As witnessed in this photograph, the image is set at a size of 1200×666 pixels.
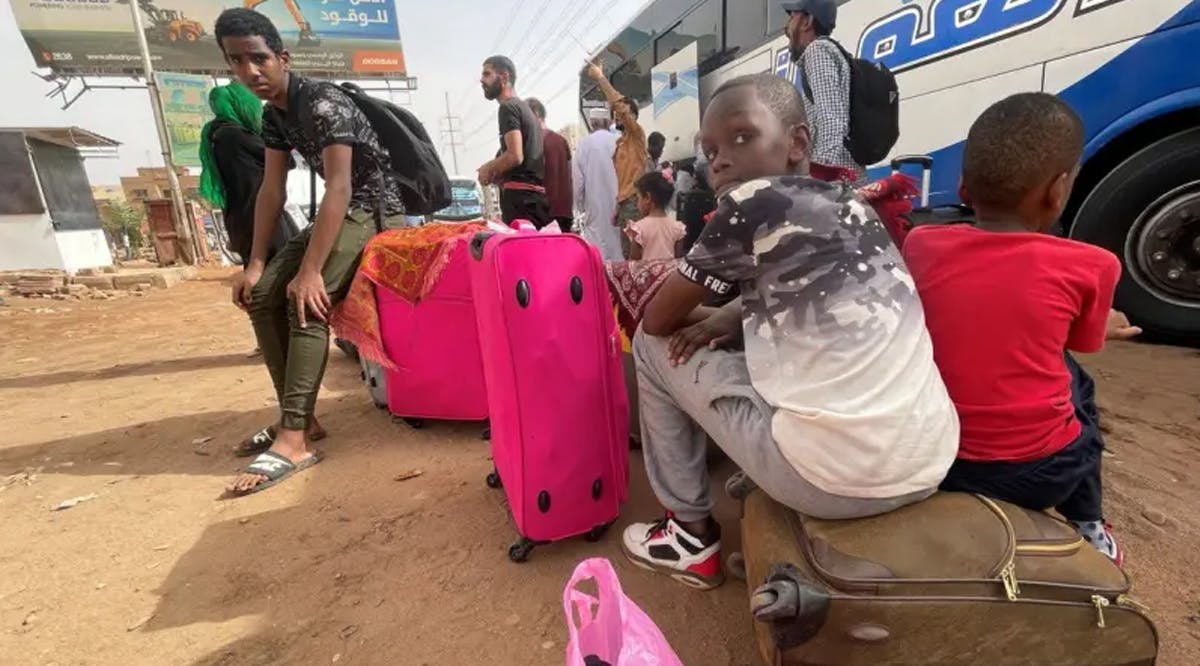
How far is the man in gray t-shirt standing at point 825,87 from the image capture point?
2.55 m

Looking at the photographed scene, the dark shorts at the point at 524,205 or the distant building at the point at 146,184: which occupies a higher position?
the distant building at the point at 146,184

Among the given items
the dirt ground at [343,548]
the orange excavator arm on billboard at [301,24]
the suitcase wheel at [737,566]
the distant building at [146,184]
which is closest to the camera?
the dirt ground at [343,548]

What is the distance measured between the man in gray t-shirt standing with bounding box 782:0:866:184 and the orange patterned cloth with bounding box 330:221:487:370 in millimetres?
1631

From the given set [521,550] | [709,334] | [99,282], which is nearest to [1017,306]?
[709,334]

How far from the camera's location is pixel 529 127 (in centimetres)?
360

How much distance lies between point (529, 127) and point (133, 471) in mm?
2804

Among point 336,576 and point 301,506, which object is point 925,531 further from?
point 301,506

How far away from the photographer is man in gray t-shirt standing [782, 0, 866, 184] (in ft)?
8.36

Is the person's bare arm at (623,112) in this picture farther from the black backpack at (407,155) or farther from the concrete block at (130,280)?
the concrete block at (130,280)

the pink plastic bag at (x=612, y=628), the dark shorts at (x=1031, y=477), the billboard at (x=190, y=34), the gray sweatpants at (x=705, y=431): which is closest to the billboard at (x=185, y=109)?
the billboard at (x=190, y=34)

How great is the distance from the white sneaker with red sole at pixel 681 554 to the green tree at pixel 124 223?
955 inches

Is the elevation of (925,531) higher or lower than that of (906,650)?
higher

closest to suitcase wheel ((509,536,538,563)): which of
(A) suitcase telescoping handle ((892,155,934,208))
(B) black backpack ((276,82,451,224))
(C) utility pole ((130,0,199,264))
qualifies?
(B) black backpack ((276,82,451,224))

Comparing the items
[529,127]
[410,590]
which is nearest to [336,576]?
[410,590]
